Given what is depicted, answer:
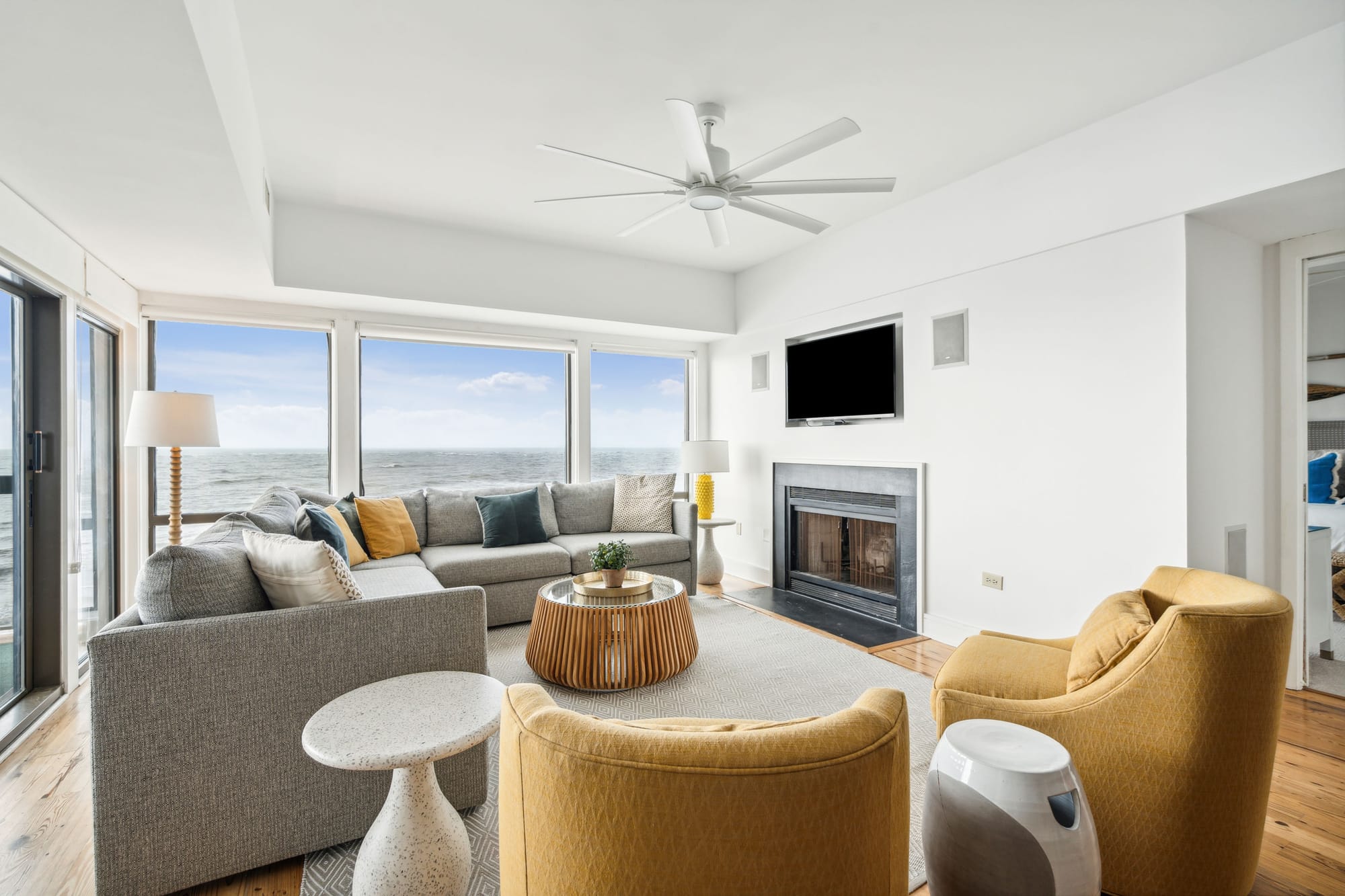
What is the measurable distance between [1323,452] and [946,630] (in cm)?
199

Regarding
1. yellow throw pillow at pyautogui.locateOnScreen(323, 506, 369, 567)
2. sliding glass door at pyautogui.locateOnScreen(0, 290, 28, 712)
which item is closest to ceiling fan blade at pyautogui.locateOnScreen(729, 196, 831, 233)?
yellow throw pillow at pyautogui.locateOnScreen(323, 506, 369, 567)

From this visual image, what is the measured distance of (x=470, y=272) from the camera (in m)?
4.49

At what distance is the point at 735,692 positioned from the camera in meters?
2.94

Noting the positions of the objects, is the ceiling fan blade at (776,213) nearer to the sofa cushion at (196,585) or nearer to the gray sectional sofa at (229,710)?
the gray sectional sofa at (229,710)

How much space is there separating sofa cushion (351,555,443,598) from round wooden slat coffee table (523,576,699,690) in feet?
2.01

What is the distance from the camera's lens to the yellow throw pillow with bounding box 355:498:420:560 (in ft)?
13.1

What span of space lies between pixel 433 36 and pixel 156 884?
2795 millimetres

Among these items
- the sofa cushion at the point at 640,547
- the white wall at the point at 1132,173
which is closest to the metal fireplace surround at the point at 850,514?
the sofa cushion at the point at 640,547

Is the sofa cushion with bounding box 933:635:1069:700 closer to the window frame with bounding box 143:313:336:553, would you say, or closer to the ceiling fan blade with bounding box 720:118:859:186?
the ceiling fan blade with bounding box 720:118:859:186

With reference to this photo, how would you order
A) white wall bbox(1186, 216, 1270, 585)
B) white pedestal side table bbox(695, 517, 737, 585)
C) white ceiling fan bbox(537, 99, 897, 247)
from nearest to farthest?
white ceiling fan bbox(537, 99, 897, 247)
white wall bbox(1186, 216, 1270, 585)
white pedestal side table bbox(695, 517, 737, 585)

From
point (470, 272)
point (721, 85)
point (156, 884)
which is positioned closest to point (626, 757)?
point (156, 884)

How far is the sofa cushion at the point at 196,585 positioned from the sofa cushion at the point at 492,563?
1.90 metres

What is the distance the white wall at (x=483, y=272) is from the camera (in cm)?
399

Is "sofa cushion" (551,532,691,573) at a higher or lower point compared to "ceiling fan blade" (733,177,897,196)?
lower
